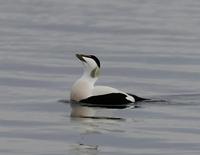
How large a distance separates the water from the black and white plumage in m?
0.39

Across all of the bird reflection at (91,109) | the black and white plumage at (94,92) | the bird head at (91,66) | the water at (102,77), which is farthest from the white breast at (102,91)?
the water at (102,77)

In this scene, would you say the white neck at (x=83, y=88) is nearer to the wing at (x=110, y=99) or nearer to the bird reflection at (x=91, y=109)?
the bird reflection at (x=91, y=109)

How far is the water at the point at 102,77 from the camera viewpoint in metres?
14.2

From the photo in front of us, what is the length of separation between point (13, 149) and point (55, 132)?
1.39 m

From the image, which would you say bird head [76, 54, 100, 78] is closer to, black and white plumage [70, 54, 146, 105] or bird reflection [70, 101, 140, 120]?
black and white plumage [70, 54, 146, 105]

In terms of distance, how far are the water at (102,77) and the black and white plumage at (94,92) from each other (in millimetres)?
393

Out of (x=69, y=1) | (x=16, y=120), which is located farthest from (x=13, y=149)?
(x=69, y=1)

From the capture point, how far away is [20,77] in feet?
68.7

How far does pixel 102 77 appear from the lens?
21875 millimetres

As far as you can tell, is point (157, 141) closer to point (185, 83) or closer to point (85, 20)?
point (185, 83)

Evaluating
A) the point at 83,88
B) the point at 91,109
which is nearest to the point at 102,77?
Result: the point at 83,88

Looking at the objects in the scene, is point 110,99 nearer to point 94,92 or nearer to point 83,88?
point 94,92

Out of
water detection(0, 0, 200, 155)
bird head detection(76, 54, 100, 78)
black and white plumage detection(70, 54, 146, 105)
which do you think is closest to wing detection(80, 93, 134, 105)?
black and white plumage detection(70, 54, 146, 105)

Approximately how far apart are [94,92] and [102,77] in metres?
3.79
